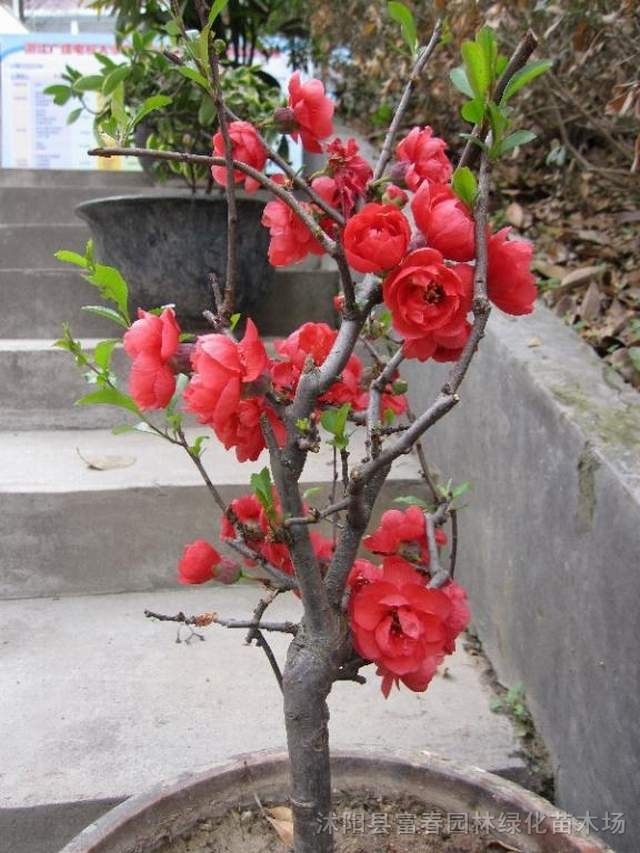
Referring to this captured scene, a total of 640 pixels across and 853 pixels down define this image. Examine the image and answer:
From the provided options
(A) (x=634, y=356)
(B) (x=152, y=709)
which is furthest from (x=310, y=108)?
(B) (x=152, y=709)

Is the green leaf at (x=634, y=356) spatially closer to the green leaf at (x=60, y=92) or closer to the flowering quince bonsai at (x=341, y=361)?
the flowering quince bonsai at (x=341, y=361)

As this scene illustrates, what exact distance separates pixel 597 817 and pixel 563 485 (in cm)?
41

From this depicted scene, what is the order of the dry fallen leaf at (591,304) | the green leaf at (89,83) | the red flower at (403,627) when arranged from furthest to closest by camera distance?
the green leaf at (89,83)
the dry fallen leaf at (591,304)
the red flower at (403,627)

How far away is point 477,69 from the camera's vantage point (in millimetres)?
610

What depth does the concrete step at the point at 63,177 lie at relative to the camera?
3629 mm

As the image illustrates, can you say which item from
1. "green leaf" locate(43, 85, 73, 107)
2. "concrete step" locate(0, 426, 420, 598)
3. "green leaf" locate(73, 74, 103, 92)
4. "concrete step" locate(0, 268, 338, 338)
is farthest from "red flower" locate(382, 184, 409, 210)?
"green leaf" locate(43, 85, 73, 107)

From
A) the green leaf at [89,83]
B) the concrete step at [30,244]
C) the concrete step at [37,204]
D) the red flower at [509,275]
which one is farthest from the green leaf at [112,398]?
the concrete step at [37,204]

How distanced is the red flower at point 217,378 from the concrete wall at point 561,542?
0.53m

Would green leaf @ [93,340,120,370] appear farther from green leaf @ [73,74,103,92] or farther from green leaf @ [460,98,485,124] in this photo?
green leaf @ [73,74,103,92]

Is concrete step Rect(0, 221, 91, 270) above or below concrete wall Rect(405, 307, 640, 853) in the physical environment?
below

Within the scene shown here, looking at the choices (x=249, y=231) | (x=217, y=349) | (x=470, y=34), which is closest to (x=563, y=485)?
(x=217, y=349)

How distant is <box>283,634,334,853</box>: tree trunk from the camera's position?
0.76m

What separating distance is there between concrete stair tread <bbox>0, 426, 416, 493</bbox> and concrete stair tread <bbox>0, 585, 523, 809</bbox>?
10.4 inches

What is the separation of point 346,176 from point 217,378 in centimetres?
27
